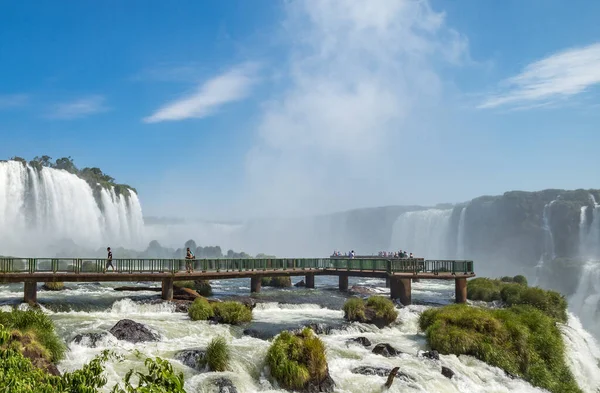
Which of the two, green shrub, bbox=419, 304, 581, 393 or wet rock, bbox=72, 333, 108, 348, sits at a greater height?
wet rock, bbox=72, 333, 108, 348

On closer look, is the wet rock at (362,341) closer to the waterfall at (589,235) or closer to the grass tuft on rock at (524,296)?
the grass tuft on rock at (524,296)

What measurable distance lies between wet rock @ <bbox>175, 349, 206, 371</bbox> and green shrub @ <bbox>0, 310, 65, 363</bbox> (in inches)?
170

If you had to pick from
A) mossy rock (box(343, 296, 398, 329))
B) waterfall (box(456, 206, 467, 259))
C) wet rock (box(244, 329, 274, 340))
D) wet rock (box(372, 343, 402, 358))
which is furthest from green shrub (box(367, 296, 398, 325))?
waterfall (box(456, 206, 467, 259))

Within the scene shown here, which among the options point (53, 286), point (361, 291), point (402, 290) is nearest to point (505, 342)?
point (402, 290)

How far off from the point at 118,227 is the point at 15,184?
3540cm

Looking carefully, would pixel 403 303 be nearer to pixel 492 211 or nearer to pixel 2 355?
pixel 2 355

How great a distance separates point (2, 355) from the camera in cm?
825

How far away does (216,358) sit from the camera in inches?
733

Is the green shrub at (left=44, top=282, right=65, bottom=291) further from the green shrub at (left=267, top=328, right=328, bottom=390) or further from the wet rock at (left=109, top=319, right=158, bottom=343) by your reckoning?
the green shrub at (left=267, top=328, right=328, bottom=390)

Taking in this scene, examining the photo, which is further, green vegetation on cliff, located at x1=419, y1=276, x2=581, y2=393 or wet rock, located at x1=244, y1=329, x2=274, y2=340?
wet rock, located at x1=244, y1=329, x2=274, y2=340

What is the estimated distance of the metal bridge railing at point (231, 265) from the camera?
3422 cm

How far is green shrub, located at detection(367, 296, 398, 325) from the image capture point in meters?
30.1

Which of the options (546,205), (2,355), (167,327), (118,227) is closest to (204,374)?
(167,327)

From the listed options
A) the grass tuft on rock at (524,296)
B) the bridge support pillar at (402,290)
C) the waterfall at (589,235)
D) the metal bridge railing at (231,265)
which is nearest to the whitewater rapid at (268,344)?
the metal bridge railing at (231,265)
